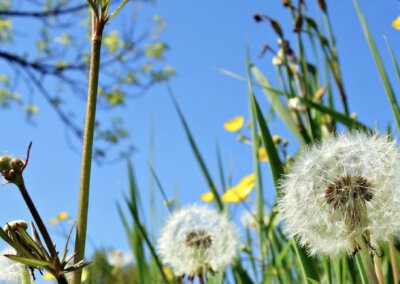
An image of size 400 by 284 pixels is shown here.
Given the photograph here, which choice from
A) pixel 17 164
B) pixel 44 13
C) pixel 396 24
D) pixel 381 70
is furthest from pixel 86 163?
pixel 44 13

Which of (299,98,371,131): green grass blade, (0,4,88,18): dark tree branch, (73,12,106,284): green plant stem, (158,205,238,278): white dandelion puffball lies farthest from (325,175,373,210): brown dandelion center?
(0,4,88,18): dark tree branch

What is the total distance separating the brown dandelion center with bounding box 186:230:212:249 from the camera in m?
1.26

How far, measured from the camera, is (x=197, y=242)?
1269 mm

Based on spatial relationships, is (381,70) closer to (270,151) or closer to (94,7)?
(270,151)

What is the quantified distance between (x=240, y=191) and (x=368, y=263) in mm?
925

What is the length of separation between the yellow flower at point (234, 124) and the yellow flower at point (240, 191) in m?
0.18

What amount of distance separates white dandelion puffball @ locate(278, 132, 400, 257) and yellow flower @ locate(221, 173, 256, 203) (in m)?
0.74

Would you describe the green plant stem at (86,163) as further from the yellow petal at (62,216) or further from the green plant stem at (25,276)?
the yellow petal at (62,216)

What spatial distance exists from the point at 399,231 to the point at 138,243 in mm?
787

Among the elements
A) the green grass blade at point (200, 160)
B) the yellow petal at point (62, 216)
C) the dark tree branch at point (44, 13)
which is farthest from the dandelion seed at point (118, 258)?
the dark tree branch at point (44, 13)

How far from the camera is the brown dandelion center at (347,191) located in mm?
704

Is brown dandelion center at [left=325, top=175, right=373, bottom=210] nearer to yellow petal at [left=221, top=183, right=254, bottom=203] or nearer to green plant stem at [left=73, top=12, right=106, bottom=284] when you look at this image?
green plant stem at [left=73, top=12, right=106, bottom=284]

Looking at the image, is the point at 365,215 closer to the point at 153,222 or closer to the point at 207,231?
the point at 207,231

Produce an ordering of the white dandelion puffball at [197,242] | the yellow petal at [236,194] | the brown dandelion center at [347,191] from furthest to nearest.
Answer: the yellow petal at [236,194]
the white dandelion puffball at [197,242]
the brown dandelion center at [347,191]
